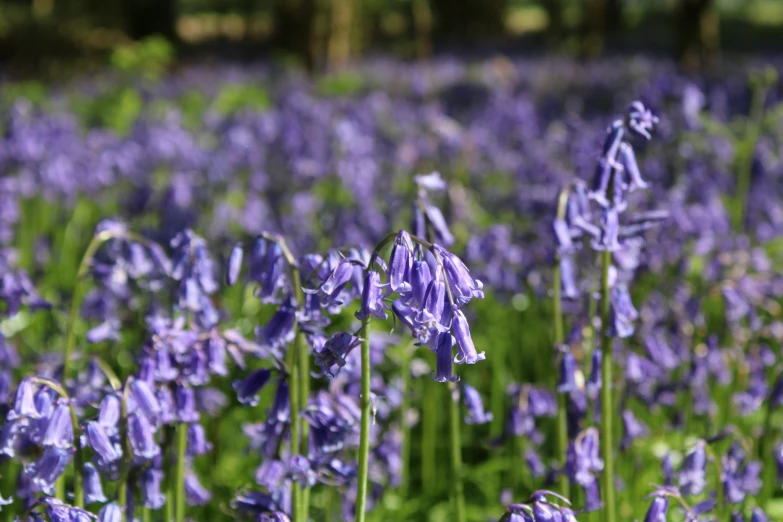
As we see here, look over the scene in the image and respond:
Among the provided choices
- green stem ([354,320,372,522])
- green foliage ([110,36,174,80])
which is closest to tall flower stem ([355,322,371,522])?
green stem ([354,320,372,522])

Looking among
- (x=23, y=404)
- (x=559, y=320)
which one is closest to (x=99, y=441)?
(x=23, y=404)

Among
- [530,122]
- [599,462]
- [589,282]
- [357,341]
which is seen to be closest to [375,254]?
[357,341]

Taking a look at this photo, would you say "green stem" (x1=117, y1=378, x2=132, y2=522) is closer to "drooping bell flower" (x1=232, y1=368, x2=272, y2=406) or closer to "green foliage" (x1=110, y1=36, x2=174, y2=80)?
"drooping bell flower" (x1=232, y1=368, x2=272, y2=406)

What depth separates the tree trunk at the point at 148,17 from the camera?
2705cm

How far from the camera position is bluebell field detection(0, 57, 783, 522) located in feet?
6.97

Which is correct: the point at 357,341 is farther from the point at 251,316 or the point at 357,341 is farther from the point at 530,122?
the point at 530,122

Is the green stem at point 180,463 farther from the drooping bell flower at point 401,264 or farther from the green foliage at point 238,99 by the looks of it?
the green foliage at point 238,99

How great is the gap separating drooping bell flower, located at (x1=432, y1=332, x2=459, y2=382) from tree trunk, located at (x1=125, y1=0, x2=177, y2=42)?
26886 mm

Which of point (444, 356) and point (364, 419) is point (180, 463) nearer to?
point (364, 419)

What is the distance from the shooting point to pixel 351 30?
70.5ft

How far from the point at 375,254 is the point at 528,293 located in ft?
10.5

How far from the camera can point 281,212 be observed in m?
6.00

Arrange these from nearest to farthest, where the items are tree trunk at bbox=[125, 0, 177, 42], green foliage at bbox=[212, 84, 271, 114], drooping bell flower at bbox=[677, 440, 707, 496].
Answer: drooping bell flower at bbox=[677, 440, 707, 496] < green foliage at bbox=[212, 84, 271, 114] < tree trunk at bbox=[125, 0, 177, 42]

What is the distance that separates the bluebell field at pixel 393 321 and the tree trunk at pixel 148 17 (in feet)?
63.5
